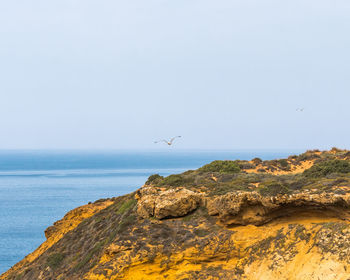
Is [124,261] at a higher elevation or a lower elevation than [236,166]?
lower

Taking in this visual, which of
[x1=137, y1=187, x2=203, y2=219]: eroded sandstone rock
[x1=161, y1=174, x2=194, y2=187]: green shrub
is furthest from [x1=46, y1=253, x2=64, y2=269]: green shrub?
[x1=161, y1=174, x2=194, y2=187]: green shrub

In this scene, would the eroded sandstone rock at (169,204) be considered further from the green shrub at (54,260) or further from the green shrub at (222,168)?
the green shrub at (222,168)

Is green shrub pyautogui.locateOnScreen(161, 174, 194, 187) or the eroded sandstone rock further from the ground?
green shrub pyautogui.locateOnScreen(161, 174, 194, 187)

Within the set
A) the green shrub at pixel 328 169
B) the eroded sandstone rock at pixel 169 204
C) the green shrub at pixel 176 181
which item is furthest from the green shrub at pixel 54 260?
the green shrub at pixel 328 169

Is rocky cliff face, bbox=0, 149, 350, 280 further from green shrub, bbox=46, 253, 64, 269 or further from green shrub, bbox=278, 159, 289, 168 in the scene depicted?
green shrub, bbox=278, 159, 289, 168

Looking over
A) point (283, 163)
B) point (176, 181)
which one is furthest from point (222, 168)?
point (176, 181)

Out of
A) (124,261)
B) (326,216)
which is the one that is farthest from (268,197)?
(124,261)

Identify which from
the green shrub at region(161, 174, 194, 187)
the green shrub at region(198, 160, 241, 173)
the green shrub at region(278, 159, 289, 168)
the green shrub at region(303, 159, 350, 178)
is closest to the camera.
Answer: the green shrub at region(161, 174, 194, 187)

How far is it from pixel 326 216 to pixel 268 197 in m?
2.35

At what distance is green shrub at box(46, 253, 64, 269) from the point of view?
22.7 m

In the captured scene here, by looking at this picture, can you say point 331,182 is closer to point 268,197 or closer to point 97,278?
point 268,197

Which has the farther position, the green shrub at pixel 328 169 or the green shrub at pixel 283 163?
the green shrub at pixel 283 163

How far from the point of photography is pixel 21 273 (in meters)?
24.7

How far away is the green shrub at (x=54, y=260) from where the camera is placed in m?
22.7
